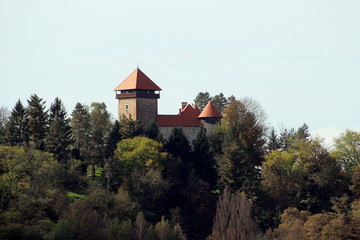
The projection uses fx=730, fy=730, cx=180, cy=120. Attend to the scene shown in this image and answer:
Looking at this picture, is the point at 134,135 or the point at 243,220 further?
the point at 134,135

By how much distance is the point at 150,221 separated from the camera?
70375mm

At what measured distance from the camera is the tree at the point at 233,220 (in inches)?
2613

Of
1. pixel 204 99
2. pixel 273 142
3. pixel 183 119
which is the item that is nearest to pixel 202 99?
pixel 204 99

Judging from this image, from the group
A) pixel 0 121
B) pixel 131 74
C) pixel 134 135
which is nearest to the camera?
pixel 134 135

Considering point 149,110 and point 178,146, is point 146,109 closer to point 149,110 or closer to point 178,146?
point 149,110

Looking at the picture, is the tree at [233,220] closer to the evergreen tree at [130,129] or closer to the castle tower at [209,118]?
the evergreen tree at [130,129]

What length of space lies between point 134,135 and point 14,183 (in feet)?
65.1

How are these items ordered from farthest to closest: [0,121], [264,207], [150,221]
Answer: [0,121] → [264,207] → [150,221]

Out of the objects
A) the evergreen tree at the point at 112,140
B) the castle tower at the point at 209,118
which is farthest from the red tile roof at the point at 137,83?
the evergreen tree at the point at 112,140

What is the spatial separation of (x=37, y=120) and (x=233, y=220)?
25575 millimetres

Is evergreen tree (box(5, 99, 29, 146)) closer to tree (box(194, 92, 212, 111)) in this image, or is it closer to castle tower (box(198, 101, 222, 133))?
castle tower (box(198, 101, 222, 133))

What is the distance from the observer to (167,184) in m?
74.0

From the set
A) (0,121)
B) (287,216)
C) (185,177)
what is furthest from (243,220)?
(0,121)

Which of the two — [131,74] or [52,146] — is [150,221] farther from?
[131,74]
